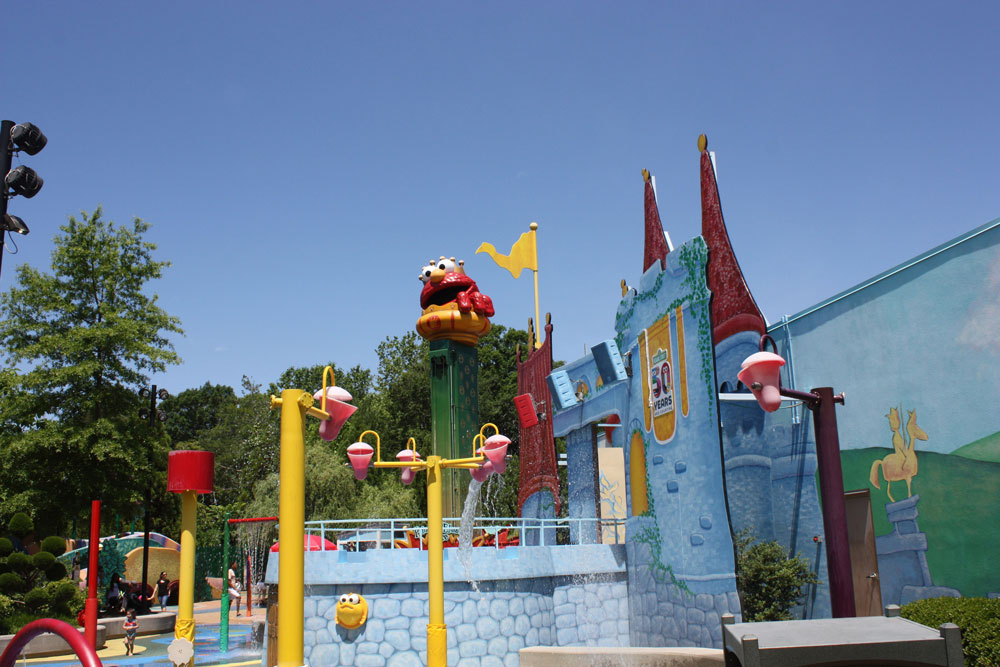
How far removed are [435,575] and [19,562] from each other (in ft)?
48.2

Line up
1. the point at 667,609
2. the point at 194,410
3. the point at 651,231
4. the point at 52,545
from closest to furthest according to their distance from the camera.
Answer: the point at 667,609, the point at 651,231, the point at 52,545, the point at 194,410

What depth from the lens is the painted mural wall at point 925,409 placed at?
11.4 meters

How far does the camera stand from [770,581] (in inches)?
545

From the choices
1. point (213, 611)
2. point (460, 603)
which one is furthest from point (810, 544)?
point (213, 611)

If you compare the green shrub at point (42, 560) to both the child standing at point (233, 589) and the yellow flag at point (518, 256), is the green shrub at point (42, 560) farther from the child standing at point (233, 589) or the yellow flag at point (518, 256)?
the yellow flag at point (518, 256)

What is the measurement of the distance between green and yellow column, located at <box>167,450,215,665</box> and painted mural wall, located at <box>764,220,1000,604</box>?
33.5 ft

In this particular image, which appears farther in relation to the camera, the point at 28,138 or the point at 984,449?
the point at 984,449

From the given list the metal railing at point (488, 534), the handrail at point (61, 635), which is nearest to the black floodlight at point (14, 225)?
the handrail at point (61, 635)

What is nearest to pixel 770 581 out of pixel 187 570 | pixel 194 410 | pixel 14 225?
pixel 187 570

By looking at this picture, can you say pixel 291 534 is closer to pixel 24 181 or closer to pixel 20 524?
pixel 24 181

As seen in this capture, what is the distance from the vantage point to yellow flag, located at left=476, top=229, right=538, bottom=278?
858 inches

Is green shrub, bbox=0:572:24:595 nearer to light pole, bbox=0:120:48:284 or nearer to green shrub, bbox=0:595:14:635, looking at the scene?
green shrub, bbox=0:595:14:635

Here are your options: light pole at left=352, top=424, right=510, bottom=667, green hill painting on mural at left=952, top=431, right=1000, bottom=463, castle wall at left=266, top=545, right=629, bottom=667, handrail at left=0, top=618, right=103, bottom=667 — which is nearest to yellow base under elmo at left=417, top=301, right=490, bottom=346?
castle wall at left=266, top=545, right=629, bottom=667

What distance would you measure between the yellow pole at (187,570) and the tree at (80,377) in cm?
1676
